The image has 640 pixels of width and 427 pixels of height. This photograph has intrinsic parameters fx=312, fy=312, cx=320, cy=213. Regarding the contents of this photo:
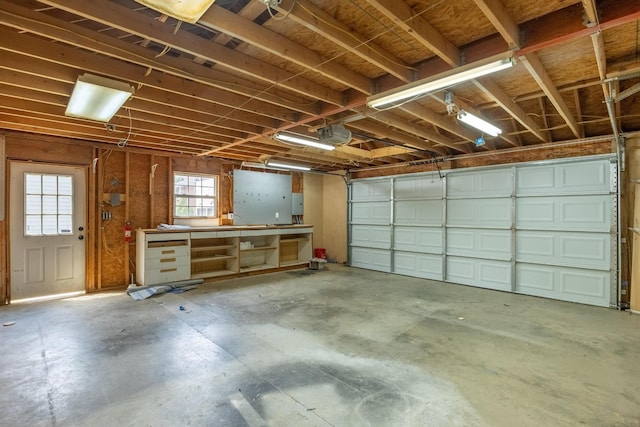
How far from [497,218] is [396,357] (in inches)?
158

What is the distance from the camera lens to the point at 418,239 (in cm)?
692

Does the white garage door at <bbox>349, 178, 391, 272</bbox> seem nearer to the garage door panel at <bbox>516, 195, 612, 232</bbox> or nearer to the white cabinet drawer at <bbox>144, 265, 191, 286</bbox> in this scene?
the garage door panel at <bbox>516, 195, 612, 232</bbox>

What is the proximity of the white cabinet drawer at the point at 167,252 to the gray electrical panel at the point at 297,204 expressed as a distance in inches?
123

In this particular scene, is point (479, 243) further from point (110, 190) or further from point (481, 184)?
point (110, 190)

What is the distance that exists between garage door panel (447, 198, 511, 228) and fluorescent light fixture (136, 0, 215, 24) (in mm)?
5761

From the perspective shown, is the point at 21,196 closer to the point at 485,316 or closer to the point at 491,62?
the point at 491,62

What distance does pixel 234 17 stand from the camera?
2.04 meters

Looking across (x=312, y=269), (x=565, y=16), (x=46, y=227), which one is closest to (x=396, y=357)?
(x=565, y=16)

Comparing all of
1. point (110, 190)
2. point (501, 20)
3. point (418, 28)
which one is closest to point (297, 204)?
point (110, 190)

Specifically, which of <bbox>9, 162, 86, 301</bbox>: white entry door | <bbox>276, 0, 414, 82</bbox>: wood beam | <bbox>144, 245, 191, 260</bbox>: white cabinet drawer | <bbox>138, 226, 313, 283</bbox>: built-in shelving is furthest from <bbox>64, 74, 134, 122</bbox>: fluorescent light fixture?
<bbox>144, 245, 191, 260</bbox>: white cabinet drawer

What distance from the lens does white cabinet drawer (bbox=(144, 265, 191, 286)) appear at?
5402 mm

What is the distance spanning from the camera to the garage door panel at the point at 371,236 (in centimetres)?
748

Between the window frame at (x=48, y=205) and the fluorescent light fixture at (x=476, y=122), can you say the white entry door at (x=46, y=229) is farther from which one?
the fluorescent light fixture at (x=476, y=122)

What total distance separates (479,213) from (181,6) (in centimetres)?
591
